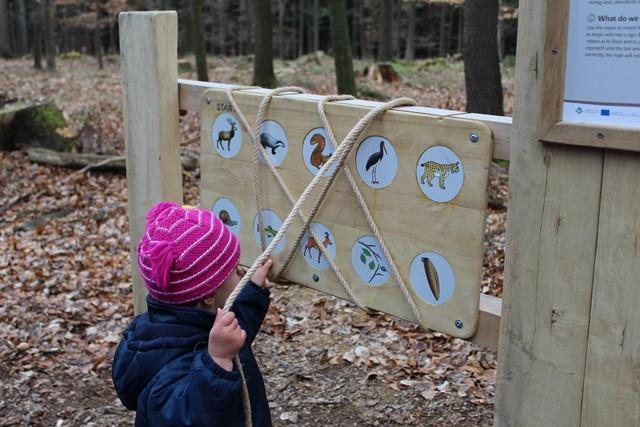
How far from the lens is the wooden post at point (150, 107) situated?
330 centimetres

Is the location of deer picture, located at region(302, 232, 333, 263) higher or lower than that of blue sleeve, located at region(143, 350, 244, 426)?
higher

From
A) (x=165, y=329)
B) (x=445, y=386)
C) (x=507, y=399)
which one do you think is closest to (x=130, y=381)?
(x=165, y=329)

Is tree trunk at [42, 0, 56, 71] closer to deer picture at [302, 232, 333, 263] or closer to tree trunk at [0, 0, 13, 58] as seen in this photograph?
tree trunk at [0, 0, 13, 58]

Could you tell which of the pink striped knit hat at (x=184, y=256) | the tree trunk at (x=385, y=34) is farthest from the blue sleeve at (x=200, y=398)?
the tree trunk at (x=385, y=34)

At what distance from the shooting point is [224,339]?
2.11 m

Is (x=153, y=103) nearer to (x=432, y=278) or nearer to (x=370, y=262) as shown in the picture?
(x=370, y=262)

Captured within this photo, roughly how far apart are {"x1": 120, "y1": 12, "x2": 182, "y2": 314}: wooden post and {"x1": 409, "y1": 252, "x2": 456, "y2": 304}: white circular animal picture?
57.2 inches

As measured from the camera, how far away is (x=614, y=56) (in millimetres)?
1848

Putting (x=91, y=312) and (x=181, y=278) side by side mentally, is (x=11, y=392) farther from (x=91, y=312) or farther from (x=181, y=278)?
(x=181, y=278)

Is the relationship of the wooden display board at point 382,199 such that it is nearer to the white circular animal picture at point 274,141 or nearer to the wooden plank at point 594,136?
the white circular animal picture at point 274,141

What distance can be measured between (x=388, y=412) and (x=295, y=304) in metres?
1.69

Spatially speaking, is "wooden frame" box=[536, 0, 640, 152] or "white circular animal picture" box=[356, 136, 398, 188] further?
"white circular animal picture" box=[356, 136, 398, 188]

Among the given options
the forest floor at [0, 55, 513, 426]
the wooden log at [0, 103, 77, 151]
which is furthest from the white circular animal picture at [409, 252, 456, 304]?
the wooden log at [0, 103, 77, 151]

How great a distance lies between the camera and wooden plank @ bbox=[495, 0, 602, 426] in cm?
199
